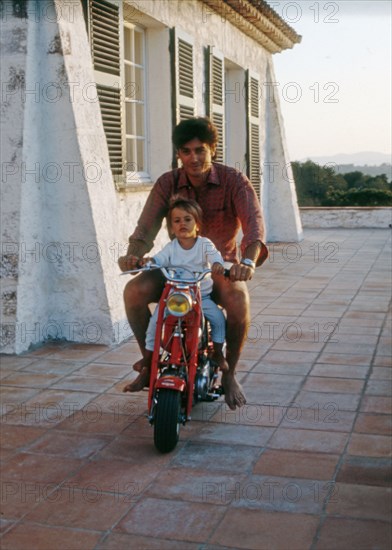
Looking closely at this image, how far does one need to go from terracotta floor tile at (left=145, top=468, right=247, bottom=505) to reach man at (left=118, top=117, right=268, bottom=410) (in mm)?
804

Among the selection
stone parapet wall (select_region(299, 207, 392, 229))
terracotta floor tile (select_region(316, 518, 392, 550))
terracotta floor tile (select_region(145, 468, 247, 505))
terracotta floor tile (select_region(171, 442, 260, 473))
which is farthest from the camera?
stone parapet wall (select_region(299, 207, 392, 229))

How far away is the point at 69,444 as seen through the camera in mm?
4094

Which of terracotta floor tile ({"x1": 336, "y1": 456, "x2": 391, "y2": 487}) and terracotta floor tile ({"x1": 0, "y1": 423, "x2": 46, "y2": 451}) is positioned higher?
terracotta floor tile ({"x1": 0, "y1": 423, "x2": 46, "y2": 451})

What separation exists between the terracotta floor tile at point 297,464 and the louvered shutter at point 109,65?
3970 millimetres

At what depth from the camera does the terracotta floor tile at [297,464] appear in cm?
365

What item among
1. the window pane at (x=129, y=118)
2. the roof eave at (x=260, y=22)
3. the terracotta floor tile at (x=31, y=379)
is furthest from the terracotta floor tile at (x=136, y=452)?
the roof eave at (x=260, y=22)

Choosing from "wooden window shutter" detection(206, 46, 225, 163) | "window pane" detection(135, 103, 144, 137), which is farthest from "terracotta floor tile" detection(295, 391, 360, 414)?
"wooden window shutter" detection(206, 46, 225, 163)

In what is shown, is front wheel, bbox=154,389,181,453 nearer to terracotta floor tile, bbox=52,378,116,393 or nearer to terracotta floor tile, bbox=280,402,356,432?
terracotta floor tile, bbox=280,402,356,432

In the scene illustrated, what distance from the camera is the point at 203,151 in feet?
14.4

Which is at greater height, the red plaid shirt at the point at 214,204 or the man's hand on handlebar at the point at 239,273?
the red plaid shirt at the point at 214,204

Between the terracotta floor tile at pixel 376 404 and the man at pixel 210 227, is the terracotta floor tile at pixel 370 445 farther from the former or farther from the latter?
the man at pixel 210 227

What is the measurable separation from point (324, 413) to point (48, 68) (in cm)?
341

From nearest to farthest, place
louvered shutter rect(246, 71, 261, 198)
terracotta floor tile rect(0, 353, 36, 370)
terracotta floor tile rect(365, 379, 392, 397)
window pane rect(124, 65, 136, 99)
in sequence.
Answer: terracotta floor tile rect(365, 379, 392, 397)
terracotta floor tile rect(0, 353, 36, 370)
window pane rect(124, 65, 136, 99)
louvered shutter rect(246, 71, 261, 198)

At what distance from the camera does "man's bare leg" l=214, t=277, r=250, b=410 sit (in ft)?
14.1
